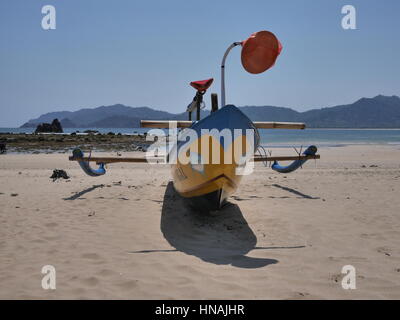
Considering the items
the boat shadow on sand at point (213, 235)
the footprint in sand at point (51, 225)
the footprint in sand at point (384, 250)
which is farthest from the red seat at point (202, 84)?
the footprint in sand at point (384, 250)

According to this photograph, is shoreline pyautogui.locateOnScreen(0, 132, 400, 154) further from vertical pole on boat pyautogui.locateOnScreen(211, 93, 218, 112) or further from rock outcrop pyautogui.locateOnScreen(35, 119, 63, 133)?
rock outcrop pyautogui.locateOnScreen(35, 119, 63, 133)

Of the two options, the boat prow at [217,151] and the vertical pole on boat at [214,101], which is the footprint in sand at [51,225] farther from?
the vertical pole on boat at [214,101]

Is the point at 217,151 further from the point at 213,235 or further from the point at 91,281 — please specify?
the point at 91,281

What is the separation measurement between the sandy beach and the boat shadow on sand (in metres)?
0.02

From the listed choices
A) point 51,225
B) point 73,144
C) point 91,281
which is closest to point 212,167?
point 91,281

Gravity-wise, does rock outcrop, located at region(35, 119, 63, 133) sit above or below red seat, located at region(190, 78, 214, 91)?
above

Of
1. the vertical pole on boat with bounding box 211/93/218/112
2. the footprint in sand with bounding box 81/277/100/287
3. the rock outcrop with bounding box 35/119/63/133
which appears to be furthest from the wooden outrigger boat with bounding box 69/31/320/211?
the rock outcrop with bounding box 35/119/63/133

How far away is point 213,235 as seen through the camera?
547cm

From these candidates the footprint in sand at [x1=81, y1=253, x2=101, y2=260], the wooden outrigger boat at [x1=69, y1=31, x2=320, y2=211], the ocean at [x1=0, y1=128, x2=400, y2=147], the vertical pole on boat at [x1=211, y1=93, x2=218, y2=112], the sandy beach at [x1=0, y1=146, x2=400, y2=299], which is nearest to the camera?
the sandy beach at [x1=0, y1=146, x2=400, y2=299]

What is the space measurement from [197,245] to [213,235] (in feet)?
1.89

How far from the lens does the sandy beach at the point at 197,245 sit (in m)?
3.46

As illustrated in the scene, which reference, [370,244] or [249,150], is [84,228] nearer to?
[249,150]

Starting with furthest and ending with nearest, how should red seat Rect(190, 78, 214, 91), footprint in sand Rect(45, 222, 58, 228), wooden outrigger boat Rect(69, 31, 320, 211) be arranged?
red seat Rect(190, 78, 214, 91) → footprint in sand Rect(45, 222, 58, 228) → wooden outrigger boat Rect(69, 31, 320, 211)

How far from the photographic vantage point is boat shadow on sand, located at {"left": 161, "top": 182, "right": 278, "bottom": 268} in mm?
4395
